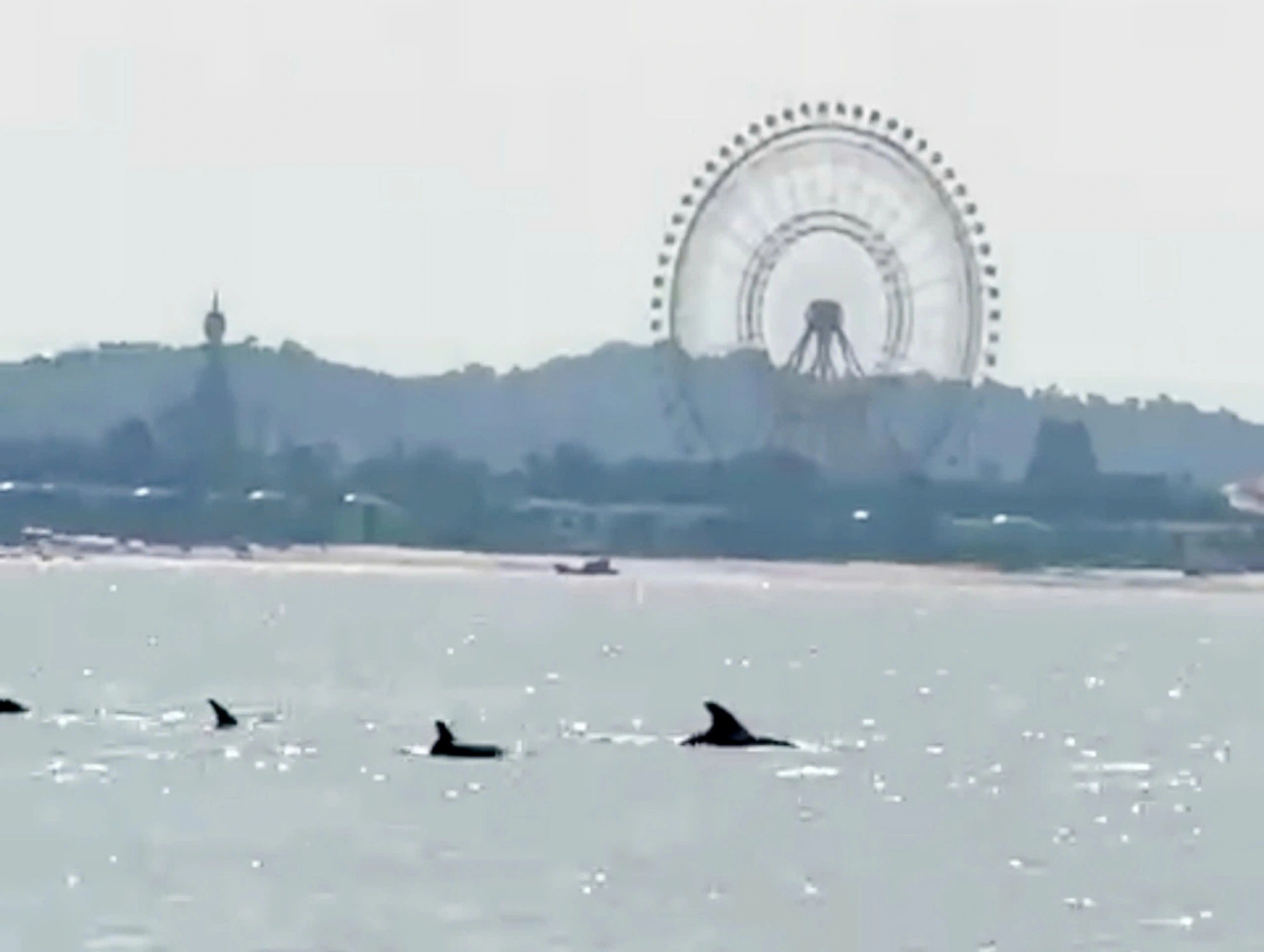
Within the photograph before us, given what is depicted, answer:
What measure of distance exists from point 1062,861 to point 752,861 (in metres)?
3.69

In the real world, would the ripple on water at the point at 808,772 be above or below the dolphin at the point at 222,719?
below

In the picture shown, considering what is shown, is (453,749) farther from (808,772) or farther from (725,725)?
(725,725)

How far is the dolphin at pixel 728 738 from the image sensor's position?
3123 inches

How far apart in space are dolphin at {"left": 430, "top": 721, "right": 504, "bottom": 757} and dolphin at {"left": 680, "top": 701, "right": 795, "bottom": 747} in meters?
3.29

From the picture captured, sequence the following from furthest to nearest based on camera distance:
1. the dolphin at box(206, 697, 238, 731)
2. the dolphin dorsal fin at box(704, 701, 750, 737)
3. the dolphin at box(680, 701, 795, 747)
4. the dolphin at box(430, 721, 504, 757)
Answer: the dolphin at box(206, 697, 238, 731) < the dolphin at box(680, 701, 795, 747) < the dolphin dorsal fin at box(704, 701, 750, 737) < the dolphin at box(430, 721, 504, 757)

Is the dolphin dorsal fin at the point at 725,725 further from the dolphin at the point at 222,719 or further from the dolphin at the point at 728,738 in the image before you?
the dolphin at the point at 222,719

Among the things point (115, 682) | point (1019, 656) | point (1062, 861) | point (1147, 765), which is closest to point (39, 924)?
point (1062, 861)

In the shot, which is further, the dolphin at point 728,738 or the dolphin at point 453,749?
the dolphin at point 728,738

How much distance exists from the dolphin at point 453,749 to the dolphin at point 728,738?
3287 mm

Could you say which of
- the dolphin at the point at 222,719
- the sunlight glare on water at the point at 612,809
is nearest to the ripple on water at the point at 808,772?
the sunlight glare on water at the point at 612,809

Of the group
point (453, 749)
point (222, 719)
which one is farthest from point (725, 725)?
point (222, 719)

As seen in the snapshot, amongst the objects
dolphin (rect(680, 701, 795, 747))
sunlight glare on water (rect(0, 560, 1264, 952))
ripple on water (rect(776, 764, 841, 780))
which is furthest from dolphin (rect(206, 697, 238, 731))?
ripple on water (rect(776, 764, 841, 780))

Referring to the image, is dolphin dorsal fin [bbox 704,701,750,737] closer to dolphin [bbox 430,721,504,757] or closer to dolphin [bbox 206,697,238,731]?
Answer: dolphin [bbox 430,721,504,757]

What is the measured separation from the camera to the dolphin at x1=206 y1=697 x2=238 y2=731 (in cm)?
8088
